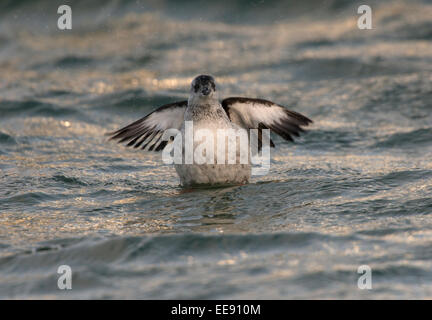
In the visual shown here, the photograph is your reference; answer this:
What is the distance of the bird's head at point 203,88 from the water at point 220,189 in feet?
3.53

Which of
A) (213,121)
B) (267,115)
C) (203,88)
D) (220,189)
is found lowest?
(220,189)

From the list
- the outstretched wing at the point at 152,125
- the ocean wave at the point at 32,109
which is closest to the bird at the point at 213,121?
the outstretched wing at the point at 152,125

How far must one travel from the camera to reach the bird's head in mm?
7459

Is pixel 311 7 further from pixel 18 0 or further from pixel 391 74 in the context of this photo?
pixel 18 0

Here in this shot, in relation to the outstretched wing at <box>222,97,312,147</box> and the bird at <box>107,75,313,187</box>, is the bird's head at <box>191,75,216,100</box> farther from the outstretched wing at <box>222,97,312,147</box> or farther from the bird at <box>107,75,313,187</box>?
the outstretched wing at <box>222,97,312,147</box>

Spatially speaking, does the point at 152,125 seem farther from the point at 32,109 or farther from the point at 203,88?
the point at 32,109

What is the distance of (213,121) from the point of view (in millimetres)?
7441

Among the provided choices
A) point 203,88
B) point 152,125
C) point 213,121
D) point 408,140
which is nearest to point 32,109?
point 152,125

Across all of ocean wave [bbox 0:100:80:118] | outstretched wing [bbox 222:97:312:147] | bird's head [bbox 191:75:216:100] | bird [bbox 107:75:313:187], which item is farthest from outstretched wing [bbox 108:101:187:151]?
ocean wave [bbox 0:100:80:118]

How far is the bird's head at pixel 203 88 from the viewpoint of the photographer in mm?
7459

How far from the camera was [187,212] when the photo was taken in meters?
7.26

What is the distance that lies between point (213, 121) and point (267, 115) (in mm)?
840
